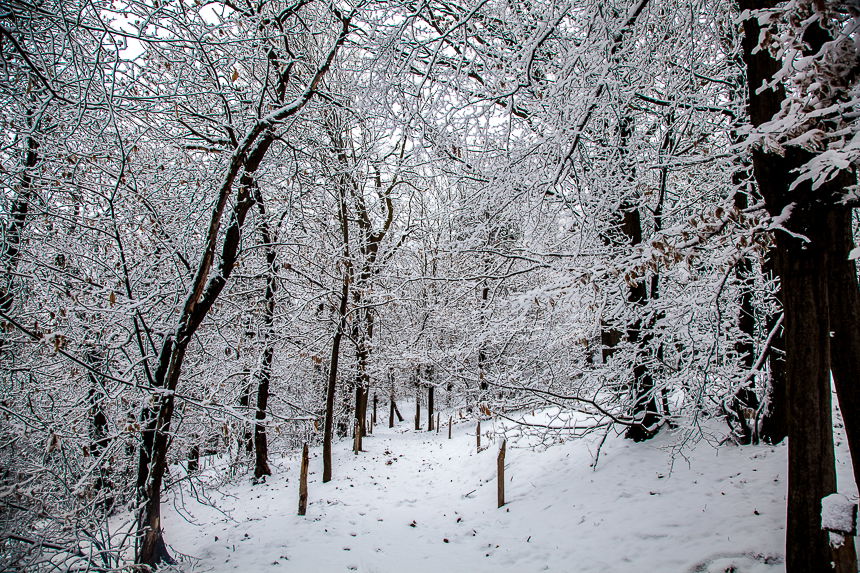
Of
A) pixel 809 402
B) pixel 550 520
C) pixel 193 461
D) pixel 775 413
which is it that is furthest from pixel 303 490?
pixel 775 413

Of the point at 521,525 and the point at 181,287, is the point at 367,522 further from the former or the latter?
the point at 181,287

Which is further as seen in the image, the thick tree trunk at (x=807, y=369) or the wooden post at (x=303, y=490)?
the wooden post at (x=303, y=490)

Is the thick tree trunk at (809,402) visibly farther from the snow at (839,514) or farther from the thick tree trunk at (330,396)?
the thick tree trunk at (330,396)

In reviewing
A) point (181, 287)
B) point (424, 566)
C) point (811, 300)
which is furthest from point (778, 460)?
point (181, 287)

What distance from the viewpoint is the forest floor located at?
438 centimetres

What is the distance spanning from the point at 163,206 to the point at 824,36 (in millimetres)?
6974

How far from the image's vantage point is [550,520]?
5.97 metres

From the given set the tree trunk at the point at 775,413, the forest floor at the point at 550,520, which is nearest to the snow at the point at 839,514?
the forest floor at the point at 550,520

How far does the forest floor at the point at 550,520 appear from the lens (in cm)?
438

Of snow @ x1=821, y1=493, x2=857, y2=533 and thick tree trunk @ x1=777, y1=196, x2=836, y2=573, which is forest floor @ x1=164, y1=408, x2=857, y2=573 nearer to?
thick tree trunk @ x1=777, y1=196, x2=836, y2=573

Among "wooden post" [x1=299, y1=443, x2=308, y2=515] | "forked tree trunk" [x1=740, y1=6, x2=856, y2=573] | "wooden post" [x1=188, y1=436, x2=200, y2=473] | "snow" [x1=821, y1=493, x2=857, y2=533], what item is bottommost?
"wooden post" [x1=299, y1=443, x2=308, y2=515]

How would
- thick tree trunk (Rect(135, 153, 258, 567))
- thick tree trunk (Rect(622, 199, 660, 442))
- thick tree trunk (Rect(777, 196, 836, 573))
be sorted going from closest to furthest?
thick tree trunk (Rect(777, 196, 836, 573)) → thick tree trunk (Rect(135, 153, 258, 567)) → thick tree trunk (Rect(622, 199, 660, 442))

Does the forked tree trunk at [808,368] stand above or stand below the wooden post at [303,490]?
above

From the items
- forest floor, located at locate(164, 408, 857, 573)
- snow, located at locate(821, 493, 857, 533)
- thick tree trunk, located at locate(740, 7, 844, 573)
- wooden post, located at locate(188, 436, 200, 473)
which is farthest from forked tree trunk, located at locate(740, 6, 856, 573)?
wooden post, located at locate(188, 436, 200, 473)
